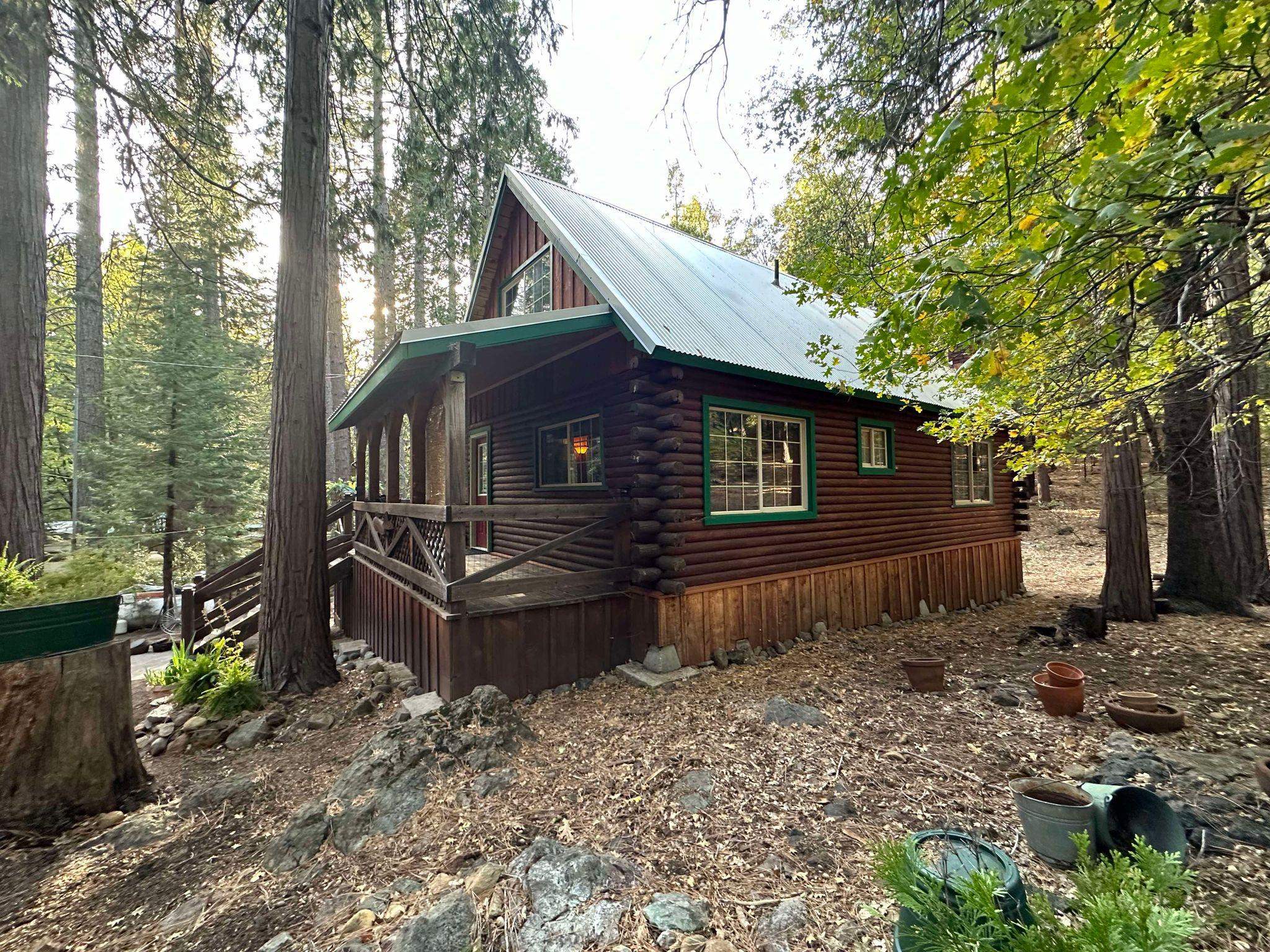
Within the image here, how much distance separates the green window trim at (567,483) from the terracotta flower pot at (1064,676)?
15.8ft

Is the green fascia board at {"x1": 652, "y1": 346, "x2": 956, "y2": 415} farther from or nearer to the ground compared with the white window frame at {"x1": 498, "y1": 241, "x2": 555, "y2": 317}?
nearer to the ground

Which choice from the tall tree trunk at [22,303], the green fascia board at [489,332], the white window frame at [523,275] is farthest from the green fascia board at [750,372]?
the tall tree trunk at [22,303]

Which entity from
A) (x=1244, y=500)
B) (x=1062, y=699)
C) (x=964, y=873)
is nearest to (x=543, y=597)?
(x=964, y=873)

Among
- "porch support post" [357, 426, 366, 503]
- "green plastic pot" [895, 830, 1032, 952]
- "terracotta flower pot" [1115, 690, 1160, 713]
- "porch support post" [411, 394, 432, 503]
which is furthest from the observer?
"porch support post" [357, 426, 366, 503]

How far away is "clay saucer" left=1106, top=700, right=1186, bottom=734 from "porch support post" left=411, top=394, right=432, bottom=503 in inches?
269

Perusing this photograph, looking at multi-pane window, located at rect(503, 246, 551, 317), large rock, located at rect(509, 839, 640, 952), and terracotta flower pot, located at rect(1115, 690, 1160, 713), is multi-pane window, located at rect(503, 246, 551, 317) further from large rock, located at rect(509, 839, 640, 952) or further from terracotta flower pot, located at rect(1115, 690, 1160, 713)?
terracotta flower pot, located at rect(1115, 690, 1160, 713)

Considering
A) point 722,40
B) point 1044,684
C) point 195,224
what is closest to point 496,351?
point 722,40

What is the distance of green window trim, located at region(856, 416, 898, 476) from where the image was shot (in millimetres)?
8352

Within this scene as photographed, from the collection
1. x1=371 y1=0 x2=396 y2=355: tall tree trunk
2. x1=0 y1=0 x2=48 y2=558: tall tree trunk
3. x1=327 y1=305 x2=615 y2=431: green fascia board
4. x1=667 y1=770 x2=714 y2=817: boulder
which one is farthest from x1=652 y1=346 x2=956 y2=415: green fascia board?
x1=0 y1=0 x2=48 y2=558: tall tree trunk

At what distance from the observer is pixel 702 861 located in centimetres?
284

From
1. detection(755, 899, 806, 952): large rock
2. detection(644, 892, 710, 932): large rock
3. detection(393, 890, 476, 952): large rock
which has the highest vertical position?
detection(755, 899, 806, 952): large rock

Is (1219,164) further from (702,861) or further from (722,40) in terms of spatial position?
(702,861)

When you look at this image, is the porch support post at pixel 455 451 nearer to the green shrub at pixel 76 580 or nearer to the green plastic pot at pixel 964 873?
the green shrub at pixel 76 580

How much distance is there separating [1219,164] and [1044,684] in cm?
396
